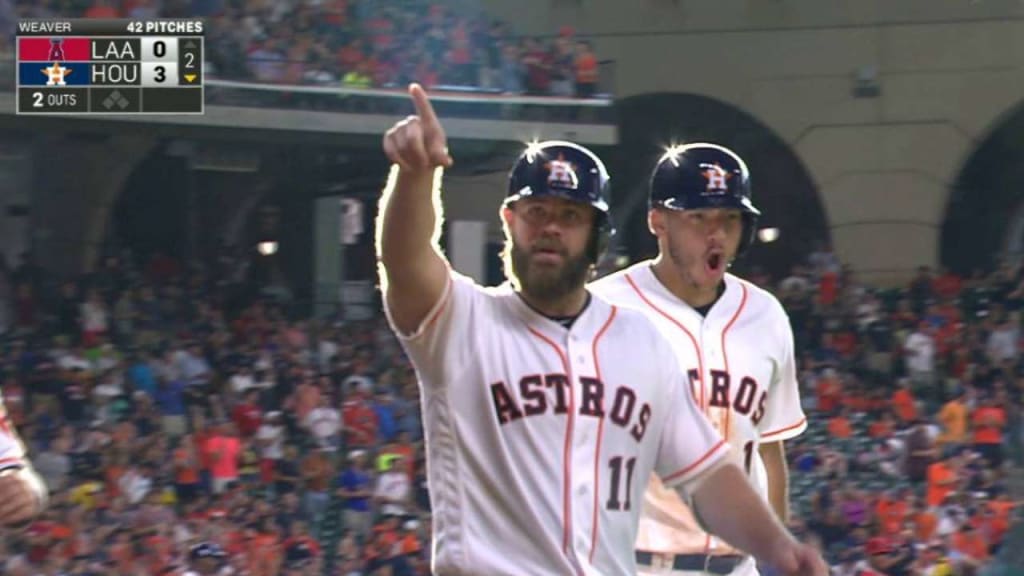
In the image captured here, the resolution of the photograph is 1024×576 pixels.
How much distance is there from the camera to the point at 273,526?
1507 centimetres

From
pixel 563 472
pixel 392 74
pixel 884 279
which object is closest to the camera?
pixel 563 472

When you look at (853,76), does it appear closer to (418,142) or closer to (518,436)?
(518,436)

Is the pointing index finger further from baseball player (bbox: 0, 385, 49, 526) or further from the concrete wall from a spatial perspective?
the concrete wall

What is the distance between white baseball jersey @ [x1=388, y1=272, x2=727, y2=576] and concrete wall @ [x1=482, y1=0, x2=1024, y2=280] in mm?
20161

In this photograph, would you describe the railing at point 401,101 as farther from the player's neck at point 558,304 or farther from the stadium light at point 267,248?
the player's neck at point 558,304

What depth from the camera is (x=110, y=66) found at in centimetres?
1836

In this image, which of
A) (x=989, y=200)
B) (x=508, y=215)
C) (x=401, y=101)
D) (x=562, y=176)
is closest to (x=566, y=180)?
(x=562, y=176)

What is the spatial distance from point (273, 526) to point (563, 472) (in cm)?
1097

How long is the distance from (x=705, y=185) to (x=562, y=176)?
1.29 m

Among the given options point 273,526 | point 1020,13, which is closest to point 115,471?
point 273,526

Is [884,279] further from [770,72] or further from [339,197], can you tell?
[339,197]

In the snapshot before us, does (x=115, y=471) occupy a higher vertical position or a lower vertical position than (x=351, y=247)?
lower

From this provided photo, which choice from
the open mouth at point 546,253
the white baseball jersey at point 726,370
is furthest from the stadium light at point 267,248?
the open mouth at point 546,253

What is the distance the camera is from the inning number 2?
445 centimetres
